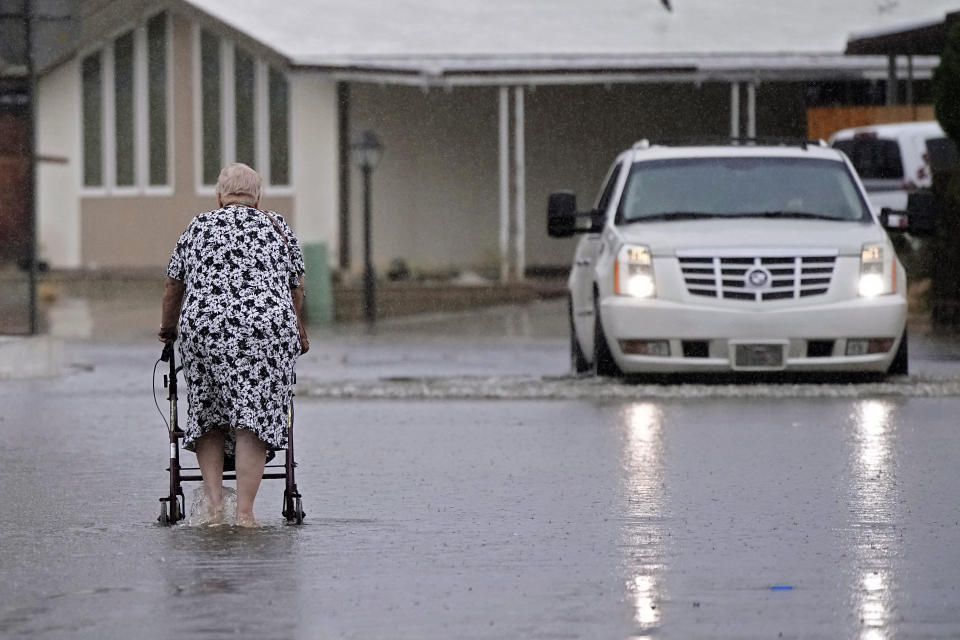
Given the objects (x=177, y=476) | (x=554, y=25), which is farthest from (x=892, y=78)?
(x=177, y=476)

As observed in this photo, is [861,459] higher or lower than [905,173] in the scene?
lower

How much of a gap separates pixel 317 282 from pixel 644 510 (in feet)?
57.6

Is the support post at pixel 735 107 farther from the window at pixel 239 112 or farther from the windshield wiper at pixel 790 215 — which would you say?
the windshield wiper at pixel 790 215

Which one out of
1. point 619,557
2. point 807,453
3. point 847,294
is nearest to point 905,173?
point 847,294

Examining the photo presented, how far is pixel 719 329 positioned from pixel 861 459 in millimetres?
3656

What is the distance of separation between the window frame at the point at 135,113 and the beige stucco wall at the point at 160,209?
8cm

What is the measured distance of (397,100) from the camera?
3250cm

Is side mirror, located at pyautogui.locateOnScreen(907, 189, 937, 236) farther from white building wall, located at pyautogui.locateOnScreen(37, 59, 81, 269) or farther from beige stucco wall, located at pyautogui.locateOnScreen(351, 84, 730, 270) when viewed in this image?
white building wall, located at pyautogui.locateOnScreen(37, 59, 81, 269)

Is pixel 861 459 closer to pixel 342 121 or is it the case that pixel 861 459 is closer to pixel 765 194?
pixel 765 194

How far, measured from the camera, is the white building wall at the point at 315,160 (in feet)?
99.8

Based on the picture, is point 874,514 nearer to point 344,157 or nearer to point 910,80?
point 344,157

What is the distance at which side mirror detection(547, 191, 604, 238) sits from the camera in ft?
53.4

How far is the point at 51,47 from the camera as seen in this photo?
18344 mm

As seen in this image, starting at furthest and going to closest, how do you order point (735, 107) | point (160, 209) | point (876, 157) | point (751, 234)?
point (160, 209), point (735, 107), point (876, 157), point (751, 234)
